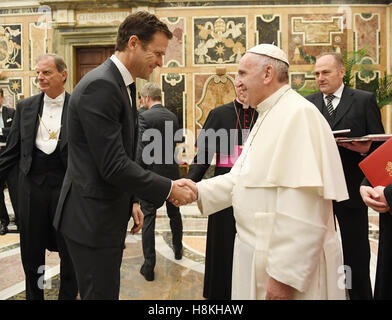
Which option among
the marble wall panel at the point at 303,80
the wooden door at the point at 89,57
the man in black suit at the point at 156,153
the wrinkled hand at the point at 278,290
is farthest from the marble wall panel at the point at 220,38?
the wrinkled hand at the point at 278,290

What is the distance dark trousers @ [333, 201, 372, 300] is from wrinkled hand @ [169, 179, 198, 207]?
151cm

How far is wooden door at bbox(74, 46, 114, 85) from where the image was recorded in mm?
9172

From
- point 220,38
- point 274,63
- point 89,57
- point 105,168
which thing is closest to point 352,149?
point 274,63

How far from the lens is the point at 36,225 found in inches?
119

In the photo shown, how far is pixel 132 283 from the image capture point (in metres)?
3.73

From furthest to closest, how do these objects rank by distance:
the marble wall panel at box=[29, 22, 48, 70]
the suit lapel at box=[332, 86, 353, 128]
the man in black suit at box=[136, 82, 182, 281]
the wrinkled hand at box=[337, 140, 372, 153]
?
the marble wall panel at box=[29, 22, 48, 70] < the man in black suit at box=[136, 82, 182, 281] < the suit lapel at box=[332, 86, 353, 128] < the wrinkled hand at box=[337, 140, 372, 153]

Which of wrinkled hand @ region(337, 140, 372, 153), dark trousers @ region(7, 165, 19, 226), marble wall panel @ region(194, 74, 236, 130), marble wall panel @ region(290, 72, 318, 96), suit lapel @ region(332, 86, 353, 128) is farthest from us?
marble wall panel @ region(194, 74, 236, 130)

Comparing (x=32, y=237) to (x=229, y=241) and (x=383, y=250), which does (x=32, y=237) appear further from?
(x=383, y=250)

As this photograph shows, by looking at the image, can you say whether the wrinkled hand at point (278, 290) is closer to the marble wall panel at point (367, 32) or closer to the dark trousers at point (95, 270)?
the dark trousers at point (95, 270)

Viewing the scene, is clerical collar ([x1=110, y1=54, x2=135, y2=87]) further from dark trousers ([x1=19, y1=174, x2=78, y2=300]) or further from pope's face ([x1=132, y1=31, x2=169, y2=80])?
dark trousers ([x1=19, y1=174, x2=78, y2=300])

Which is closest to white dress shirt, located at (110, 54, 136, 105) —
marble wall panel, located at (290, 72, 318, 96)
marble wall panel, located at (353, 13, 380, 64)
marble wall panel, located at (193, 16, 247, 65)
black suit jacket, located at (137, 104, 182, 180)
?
black suit jacket, located at (137, 104, 182, 180)

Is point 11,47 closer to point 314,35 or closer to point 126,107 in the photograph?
point 314,35

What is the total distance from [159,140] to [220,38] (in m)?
5.01

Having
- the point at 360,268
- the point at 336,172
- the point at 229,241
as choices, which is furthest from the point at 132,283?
the point at 336,172
